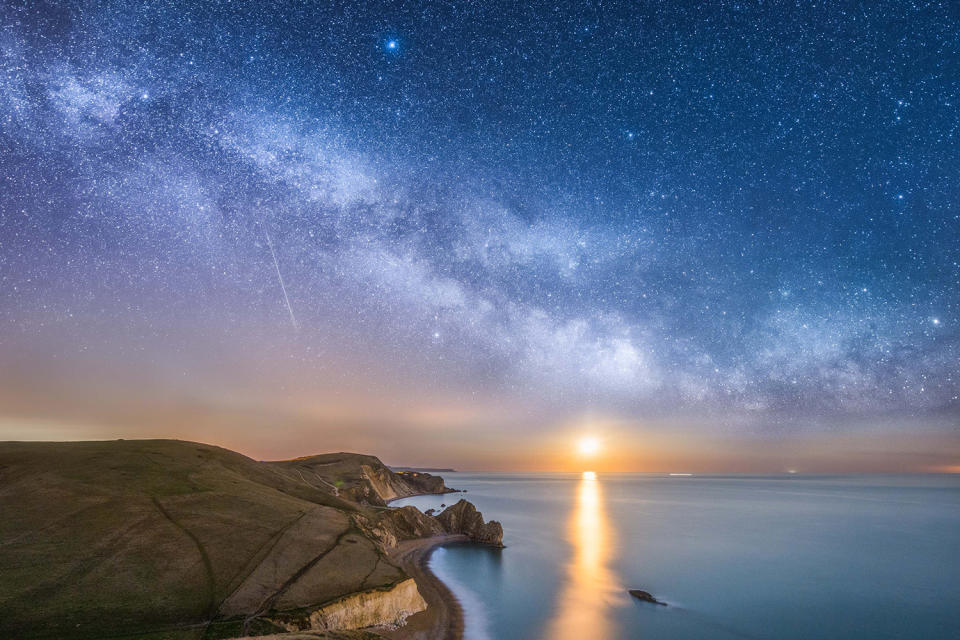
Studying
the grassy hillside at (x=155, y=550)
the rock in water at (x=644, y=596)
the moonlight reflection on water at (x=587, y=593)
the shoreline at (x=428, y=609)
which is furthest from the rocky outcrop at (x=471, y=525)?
the grassy hillside at (x=155, y=550)

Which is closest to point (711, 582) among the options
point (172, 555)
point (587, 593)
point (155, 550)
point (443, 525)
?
point (587, 593)

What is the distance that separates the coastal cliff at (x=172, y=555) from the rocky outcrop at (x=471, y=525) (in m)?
31.7

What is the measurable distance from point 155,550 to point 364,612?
1666 centimetres

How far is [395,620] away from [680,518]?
11907 cm

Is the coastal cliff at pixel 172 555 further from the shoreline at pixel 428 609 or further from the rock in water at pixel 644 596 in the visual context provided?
the rock in water at pixel 644 596

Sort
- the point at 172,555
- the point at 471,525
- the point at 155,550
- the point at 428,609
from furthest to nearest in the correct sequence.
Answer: the point at 471,525 → the point at 428,609 → the point at 155,550 → the point at 172,555

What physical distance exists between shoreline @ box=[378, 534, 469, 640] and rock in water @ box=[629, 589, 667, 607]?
Answer: 65.8ft

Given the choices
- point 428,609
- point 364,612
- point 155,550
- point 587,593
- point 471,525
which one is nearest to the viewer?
point 364,612

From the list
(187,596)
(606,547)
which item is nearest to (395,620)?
(187,596)

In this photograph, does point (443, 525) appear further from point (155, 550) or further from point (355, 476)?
point (355, 476)

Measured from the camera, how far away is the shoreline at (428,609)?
3547 centimetres

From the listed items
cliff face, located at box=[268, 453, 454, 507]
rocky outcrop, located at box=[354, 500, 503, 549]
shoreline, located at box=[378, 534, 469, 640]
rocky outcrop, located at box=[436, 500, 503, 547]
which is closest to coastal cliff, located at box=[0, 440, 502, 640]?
shoreline, located at box=[378, 534, 469, 640]

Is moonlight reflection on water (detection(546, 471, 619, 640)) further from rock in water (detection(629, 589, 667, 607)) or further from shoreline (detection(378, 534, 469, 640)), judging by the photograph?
shoreline (detection(378, 534, 469, 640))

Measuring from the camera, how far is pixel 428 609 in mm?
41438
